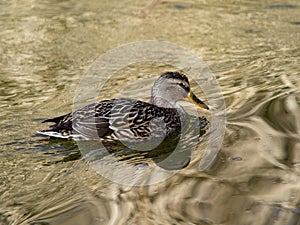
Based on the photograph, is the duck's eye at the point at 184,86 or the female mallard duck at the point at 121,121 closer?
the female mallard duck at the point at 121,121

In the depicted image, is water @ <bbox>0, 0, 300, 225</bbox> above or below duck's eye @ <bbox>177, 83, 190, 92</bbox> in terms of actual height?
below

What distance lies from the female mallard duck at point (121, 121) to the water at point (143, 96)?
0.78 feet

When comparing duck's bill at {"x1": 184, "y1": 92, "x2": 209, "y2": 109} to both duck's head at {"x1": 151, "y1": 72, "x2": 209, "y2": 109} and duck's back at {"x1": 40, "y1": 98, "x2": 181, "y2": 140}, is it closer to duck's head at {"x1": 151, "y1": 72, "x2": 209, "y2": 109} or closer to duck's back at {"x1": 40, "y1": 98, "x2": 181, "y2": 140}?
duck's head at {"x1": 151, "y1": 72, "x2": 209, "y2": 109}

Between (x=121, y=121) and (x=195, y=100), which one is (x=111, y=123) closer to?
(x=121, y=121)

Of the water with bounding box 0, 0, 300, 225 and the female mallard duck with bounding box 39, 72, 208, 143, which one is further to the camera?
the female mallard duck with bounding box 39, 72, 208, 143

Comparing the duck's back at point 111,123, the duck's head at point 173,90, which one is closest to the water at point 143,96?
the duck's back at point 111,123

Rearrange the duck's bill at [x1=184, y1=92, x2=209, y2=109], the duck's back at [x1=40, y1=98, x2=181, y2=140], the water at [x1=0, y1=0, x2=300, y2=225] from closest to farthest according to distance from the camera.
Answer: the water at [x1=0, y1=0, x2=300, y2=225]
the duck's back at [x1=40, y1=98, x2=181, y2=140]
the duck's bill at [x1=184, y1=92, x2=209, y2=109]

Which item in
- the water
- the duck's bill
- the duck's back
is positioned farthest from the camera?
the duck's bill

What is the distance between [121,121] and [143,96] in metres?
1.45

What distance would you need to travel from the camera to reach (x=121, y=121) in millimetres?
7363

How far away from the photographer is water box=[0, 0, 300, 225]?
5.43 metres

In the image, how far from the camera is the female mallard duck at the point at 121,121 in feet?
23.7

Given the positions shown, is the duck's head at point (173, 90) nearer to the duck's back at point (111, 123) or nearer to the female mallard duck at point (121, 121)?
the female mallard duck at point (121, 121)

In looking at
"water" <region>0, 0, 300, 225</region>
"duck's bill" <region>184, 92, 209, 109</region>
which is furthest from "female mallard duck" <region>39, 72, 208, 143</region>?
"water" <region>0, 0, 300, 225</region>
